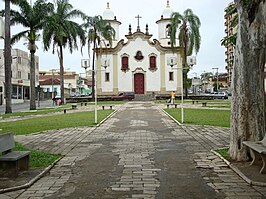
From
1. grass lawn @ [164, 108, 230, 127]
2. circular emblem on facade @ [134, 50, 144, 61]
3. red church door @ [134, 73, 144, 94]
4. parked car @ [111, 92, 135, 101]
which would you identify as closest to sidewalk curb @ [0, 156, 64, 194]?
grass lawn @ [164, 108, 230, 127]

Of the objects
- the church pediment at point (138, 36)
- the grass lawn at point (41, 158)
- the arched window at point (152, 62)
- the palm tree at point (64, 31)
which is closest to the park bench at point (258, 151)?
the grass lawn at point (41, 158)

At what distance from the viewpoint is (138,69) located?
5884cm

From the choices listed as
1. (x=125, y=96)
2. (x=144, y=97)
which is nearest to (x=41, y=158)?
(x=125, y=96)

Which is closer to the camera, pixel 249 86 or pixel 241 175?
pixel 241 175

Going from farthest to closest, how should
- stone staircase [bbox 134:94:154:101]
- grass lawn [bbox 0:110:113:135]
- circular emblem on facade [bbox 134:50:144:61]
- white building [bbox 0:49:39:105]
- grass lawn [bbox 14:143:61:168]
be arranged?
1. white building [bbox 0:49:39:105]
2. circular emblem on facade [bbox 134:50:144:61]
3. stone staircase [bbox 134:94:154:101]
4. grass lawn [bbox 0:110:113:135]
5. grass lawn [bbox 14:143:61:168]

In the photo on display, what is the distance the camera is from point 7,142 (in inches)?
286

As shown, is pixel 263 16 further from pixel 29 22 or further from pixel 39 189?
pixel 29 22

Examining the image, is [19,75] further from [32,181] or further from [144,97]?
[32,181]

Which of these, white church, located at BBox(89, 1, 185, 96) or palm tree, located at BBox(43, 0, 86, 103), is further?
white church, located at BBox(89, 1, 185, 96)

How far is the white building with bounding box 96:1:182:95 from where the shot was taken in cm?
5803

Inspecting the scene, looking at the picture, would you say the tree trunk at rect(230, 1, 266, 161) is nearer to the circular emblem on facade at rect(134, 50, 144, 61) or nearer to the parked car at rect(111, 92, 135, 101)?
the parked car at rect(111, 92, 135, 101)

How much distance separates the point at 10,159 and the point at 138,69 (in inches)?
2063

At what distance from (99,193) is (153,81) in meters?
52.9

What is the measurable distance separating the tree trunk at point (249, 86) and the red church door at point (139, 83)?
50379 millimetres
